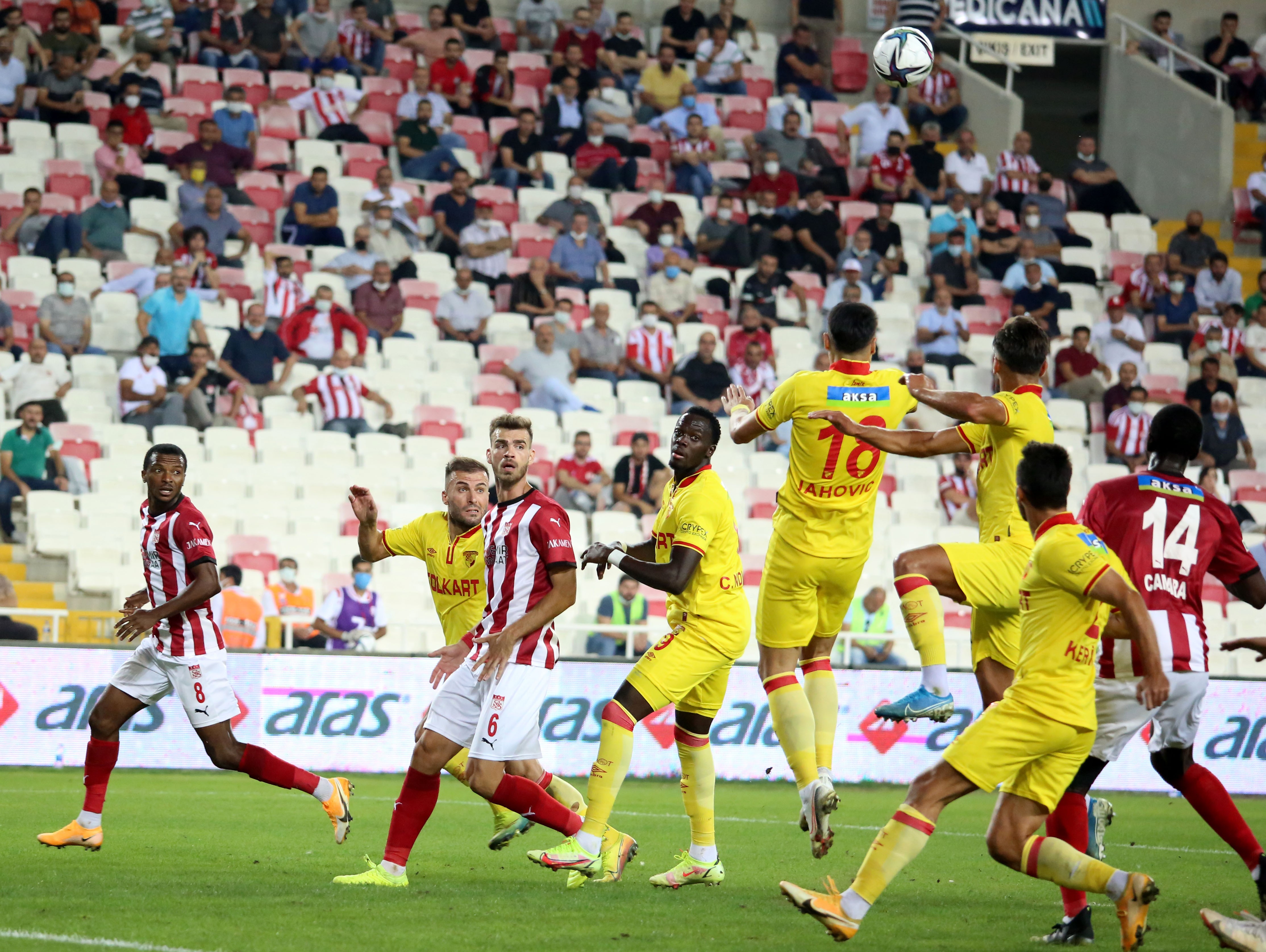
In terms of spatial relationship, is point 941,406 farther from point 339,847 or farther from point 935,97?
point 935,97

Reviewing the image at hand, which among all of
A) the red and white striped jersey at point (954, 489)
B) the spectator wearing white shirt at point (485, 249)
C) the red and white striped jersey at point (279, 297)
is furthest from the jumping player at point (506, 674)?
the spectator wearing white shirt at point (485, 249)

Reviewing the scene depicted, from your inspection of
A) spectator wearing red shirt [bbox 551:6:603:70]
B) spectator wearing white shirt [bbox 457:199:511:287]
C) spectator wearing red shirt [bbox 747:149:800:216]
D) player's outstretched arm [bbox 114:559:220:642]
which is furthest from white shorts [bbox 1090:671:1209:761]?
spectator wearing red shirt [bbox 551:6:603:70]

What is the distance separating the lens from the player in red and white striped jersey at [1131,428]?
20.1 meters

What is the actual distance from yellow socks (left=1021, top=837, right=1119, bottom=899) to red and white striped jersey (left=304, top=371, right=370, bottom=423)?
492 inches

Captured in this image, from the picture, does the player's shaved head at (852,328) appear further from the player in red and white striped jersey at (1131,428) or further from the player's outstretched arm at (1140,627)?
the player in red and white striped jersey at (1131,428)

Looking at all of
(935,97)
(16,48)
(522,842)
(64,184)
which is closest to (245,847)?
(522,842)

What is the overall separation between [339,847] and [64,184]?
12531 mm

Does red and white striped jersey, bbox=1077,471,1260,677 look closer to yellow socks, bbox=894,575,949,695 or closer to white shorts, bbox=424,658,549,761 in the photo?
yellow socks, bbox=894,575,949,695

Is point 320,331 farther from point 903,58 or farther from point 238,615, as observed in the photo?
point 903,58

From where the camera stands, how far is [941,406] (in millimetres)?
7477

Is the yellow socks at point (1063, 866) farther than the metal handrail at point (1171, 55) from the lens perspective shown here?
No

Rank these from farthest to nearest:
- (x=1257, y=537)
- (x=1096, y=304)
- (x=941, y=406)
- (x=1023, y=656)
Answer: (x=1096, y=304), (x=1257, y=537), (x=941, y=406), (x=1023, y=656)

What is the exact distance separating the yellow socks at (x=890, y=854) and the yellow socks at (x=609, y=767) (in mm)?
1896

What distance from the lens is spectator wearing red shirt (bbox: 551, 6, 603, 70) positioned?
23188 millimetres
